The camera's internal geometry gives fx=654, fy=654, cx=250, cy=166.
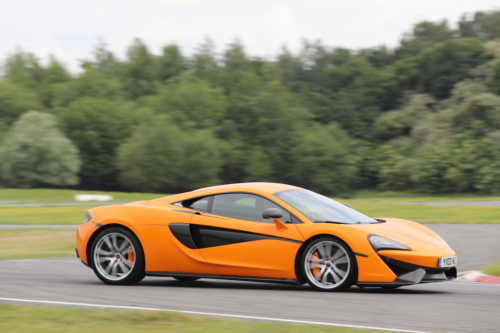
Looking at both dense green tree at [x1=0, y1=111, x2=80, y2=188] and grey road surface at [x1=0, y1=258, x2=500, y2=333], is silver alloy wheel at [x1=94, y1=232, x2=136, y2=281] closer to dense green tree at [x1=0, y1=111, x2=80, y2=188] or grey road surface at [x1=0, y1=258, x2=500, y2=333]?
grey road surface at [x1=0, y1=258, x2=500, y2=333]

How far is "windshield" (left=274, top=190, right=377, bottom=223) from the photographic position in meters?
7.18

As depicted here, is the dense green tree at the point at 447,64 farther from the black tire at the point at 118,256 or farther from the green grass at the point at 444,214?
the black tire at the point at 118,256

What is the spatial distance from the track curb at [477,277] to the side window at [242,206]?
281cm

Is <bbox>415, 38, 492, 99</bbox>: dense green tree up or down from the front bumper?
up

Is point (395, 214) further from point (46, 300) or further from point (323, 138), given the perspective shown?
point (323, 138)

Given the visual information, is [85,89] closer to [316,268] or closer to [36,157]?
[36,157]

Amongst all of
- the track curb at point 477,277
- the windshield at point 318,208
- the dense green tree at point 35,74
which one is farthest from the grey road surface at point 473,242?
the dense green tree at point 35,74

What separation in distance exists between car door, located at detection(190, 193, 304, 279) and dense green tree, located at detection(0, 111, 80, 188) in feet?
186

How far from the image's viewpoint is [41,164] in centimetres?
6131

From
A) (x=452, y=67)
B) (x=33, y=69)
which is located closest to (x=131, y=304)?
(x=452, y=67)

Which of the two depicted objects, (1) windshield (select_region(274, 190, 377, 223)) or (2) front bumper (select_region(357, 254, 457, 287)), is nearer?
(2) front bumper (select_region(357, 254, 457, 287))

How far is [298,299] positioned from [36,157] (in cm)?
5888

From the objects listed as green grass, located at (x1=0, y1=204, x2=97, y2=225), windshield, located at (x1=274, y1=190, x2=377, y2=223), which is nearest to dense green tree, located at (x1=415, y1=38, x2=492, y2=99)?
green grass, located at (x1=0, y1=204, x2=97, y2=225)

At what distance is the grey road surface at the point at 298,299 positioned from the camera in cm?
540
